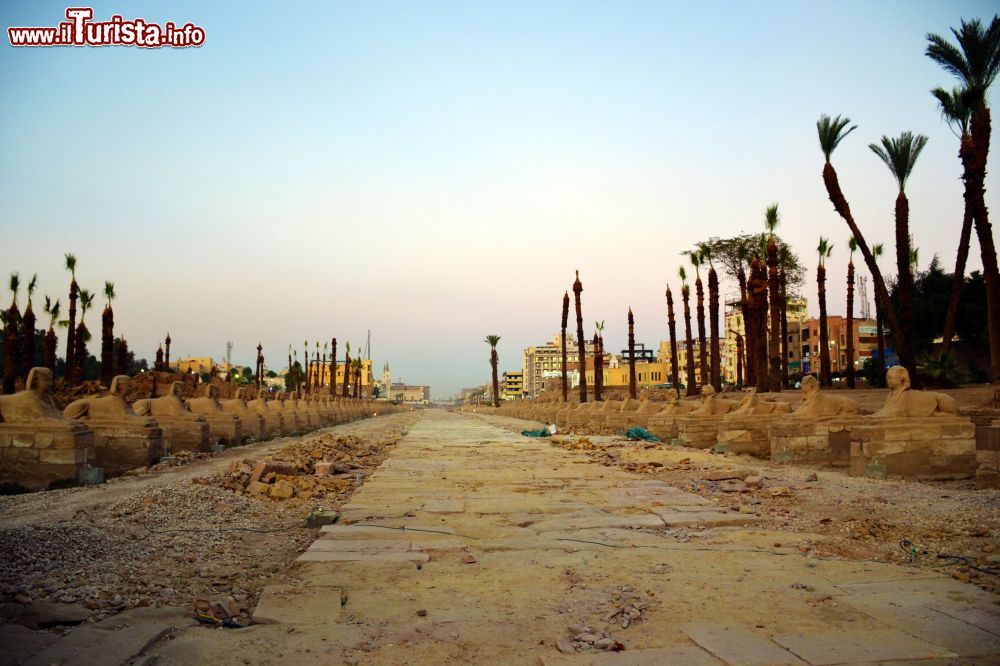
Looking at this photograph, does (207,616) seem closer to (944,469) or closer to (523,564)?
(523,564)

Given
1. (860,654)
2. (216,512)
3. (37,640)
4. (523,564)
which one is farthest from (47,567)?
(860,654)

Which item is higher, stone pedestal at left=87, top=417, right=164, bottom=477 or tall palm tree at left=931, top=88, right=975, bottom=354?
tall palm tree at left=931, top=88, right=975, bottom=354

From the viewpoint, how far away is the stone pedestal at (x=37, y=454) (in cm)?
912

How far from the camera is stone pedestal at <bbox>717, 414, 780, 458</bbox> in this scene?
13.0m

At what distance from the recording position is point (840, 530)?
5742 millimetres

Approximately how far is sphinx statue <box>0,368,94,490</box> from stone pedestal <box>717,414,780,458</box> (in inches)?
452

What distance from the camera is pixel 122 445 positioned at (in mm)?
11398

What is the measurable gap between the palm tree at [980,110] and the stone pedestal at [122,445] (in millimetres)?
18163

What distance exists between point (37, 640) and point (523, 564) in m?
3.01

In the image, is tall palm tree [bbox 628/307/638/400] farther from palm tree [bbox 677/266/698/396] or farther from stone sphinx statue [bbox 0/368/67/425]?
stone sphinx statue [bbox 0/368/67/425]

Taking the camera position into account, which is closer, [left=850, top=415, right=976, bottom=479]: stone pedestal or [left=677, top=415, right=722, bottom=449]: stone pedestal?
[left=850, top=415, right=976, bottom=479]: stone pedestal

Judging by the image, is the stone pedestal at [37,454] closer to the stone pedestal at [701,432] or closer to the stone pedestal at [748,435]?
the stone pedestal at [748,435]

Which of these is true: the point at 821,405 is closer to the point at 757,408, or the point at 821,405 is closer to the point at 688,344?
the point at 757,408

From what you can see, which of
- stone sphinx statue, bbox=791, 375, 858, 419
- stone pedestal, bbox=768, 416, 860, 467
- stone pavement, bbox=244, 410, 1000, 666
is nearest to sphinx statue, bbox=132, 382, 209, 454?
stone pavement, bbox=244, 410, 1000, 666
